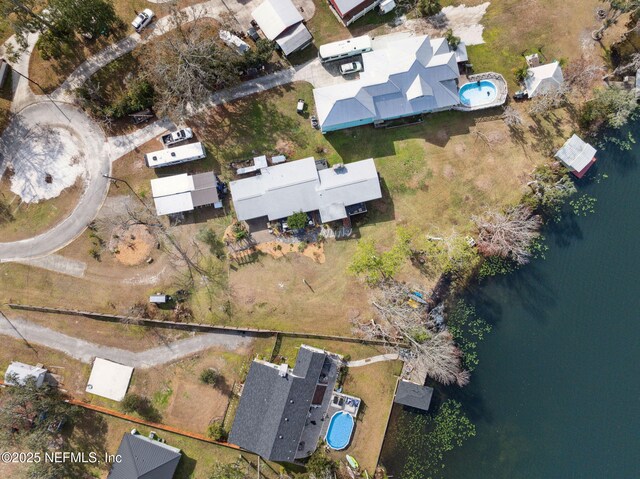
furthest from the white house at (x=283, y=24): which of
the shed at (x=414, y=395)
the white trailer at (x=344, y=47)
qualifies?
the shed at (x=414, y=395)

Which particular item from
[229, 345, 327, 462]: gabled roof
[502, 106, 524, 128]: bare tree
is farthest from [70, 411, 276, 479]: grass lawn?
[502, 106, 524, 128]: bare tree

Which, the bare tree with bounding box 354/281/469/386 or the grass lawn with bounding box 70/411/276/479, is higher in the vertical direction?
the bare tree with bounding box 354/281/469/386

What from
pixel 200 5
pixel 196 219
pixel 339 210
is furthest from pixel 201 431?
pixel 200 5

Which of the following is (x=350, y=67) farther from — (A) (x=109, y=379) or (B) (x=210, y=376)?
(A) (x=109, y=379)

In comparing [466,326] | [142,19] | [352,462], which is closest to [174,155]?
[142,19]

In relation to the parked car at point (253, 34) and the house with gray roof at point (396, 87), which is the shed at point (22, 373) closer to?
the house with gray roof at point (396, 87)

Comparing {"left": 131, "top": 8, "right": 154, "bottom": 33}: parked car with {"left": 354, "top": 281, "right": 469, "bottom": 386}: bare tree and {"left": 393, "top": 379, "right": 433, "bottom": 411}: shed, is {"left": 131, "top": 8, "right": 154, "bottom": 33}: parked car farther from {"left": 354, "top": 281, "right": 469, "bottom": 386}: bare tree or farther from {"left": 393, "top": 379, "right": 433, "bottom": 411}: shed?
{"left": 393, "top": 379, "right": 433, "bottom": 411}: shed
